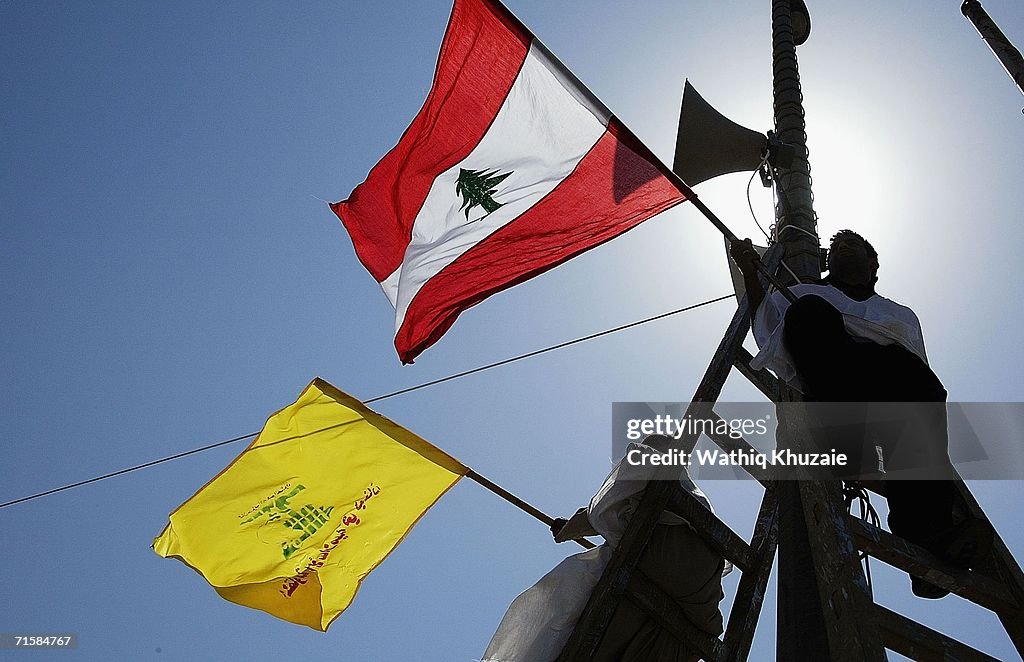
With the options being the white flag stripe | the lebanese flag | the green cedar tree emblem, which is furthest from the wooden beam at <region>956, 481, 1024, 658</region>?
the green cedar tree emblem

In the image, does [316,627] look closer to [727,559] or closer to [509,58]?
[727,559]

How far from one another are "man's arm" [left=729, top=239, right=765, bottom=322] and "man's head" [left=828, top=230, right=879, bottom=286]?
45cm

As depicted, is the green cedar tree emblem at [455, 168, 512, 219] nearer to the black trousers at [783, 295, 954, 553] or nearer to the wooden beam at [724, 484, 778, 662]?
the black trousers at [783, 295, 954, 553]

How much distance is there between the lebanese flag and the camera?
506 cm

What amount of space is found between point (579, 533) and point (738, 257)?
1.48 metres

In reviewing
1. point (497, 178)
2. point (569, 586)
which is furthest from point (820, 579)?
point (497, 178)

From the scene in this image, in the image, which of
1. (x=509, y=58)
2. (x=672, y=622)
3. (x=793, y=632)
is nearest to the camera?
(x=793, y=632)

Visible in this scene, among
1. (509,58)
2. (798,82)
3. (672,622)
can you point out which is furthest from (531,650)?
(798,82)

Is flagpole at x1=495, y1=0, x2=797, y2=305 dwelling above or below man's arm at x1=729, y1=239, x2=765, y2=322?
above

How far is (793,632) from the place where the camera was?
3.36 meters

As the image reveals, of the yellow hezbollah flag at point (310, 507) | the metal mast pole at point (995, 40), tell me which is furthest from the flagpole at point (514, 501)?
the metal mast pole at point (995, 40)

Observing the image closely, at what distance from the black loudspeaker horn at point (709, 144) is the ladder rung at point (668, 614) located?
2.94 m

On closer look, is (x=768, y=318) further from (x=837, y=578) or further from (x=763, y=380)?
(x=837, y=578)

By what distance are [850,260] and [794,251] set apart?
1.79ft
